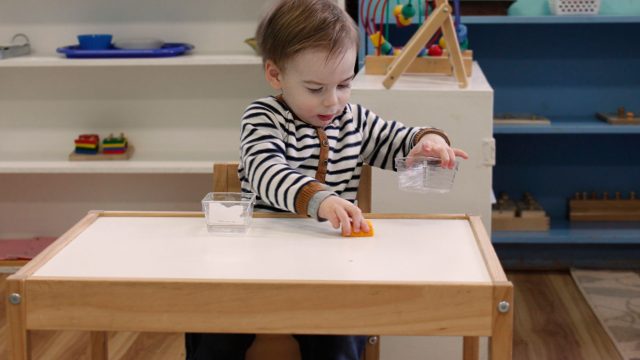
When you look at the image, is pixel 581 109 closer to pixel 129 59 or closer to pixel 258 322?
pixel 129 59

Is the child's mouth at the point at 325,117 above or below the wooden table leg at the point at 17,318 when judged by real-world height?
above

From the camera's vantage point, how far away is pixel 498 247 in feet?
11.9

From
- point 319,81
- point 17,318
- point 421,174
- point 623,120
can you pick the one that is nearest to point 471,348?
point 421,174

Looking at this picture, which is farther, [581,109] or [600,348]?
[581,109]

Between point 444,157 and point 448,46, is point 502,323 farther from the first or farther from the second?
point 448,46

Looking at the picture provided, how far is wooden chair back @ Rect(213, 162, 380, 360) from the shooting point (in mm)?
1684

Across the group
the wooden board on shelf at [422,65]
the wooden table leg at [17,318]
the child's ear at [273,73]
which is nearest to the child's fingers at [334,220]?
the child's ear at [273,73]

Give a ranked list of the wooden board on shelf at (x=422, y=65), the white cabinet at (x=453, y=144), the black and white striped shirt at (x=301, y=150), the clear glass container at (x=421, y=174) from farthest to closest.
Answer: the wooden board on shelf at (x=422, y=65) → the white cabinet at (x=453, y=144) → the clear glass container at (x=421, y=174) → the black and white striped shirt at (x=301, y=150)

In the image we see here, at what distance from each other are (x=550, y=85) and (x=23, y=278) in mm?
2700

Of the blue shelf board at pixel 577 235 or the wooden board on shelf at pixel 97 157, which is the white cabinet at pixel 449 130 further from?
the wooden board on shelf at pixel 97 157

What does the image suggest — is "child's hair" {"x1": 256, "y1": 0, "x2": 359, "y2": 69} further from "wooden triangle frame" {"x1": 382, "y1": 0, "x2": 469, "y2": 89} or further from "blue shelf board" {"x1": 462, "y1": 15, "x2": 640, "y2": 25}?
"blue shelf board" {"x1": 462, "y1": 15, "x2": 640, "y2": 25}

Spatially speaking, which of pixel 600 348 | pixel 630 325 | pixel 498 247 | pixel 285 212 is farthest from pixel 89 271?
pixel 498 247

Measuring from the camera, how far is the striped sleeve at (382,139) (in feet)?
6.19

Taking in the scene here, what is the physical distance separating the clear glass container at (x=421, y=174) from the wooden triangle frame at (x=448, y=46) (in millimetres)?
624
